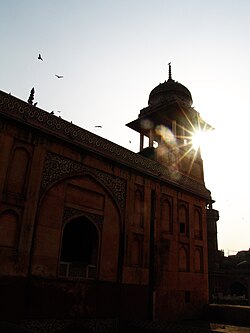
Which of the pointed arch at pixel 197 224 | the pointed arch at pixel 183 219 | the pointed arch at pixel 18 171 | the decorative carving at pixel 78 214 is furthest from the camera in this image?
the pointed arch at pixel 197 224

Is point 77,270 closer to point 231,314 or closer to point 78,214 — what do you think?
point 78,214

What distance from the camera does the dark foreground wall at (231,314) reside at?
12627 mm

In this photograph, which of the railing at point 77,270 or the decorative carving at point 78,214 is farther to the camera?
the decorative carving at point 78,214

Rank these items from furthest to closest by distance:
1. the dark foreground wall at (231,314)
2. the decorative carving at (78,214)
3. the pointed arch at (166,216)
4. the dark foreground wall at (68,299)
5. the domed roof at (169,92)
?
the domed roof at (169,92) < the pointed arch at (166,216) < the dark foreground wall at (231,314) < the decorative carving at (78,214) < the dark foreground wall at (68,299)

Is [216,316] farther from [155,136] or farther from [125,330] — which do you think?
[155,136]

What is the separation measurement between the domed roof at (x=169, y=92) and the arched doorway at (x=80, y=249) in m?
9.23

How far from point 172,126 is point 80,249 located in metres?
8.39

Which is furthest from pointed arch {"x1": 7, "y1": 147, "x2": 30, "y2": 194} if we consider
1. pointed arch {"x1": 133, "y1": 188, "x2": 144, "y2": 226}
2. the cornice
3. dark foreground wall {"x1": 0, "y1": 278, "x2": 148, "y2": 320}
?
pointed arch {"x1": 133, "y1": 188, "x2": 144, "y2": 226}

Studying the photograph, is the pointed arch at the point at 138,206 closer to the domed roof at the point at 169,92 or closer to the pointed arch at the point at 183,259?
the pointed arch at the point at 183,259

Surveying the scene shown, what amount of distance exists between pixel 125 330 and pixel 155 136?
10641 mm

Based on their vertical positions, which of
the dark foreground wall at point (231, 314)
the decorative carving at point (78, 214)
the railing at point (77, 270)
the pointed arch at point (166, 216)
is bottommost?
the dark foreground wall at point (231, 314)

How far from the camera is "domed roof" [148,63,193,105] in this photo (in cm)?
1756

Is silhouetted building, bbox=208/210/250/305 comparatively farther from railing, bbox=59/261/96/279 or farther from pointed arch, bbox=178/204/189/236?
railing, bbox=59/261/96/279

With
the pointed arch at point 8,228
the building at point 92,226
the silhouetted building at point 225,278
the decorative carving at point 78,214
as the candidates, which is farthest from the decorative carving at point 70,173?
the silhouetted building at point 225,278
